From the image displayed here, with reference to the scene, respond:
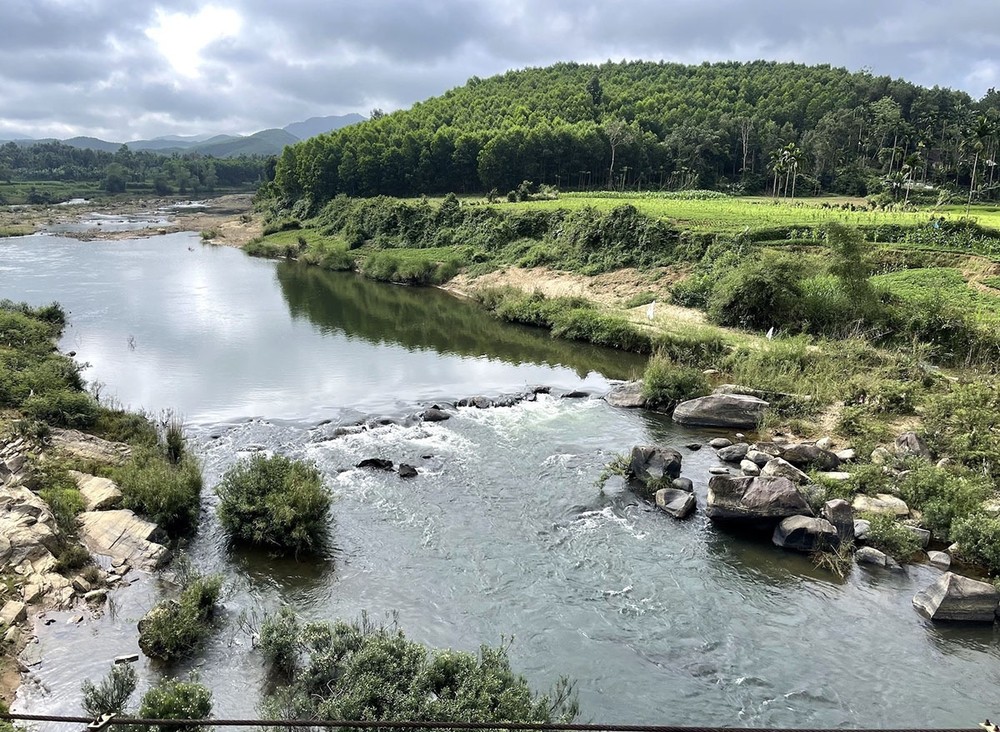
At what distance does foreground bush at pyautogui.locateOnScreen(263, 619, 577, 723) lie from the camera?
37.0 ft

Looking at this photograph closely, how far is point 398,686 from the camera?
11.8 meters

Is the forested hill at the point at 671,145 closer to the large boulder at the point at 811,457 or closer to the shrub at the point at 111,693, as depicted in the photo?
the large boulder at the point at 811,457

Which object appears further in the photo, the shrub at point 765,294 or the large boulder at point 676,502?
the shrub at point 765,294

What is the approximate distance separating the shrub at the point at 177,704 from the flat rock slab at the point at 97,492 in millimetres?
9098

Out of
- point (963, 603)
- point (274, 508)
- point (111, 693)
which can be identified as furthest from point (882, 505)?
point (111, 693)

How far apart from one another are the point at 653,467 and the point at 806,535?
504 cm

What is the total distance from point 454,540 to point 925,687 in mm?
11060

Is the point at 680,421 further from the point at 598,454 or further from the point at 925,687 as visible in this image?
the point at 925,687

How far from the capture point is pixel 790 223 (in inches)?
2003

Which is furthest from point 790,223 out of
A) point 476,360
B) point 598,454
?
point 598,454

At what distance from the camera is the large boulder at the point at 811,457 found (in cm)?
2236

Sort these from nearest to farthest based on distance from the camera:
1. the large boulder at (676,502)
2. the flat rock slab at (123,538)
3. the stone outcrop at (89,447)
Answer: the flat rock slab at (123,538) → the large boulder at (676,502) → the stone outcrop at (89,447)

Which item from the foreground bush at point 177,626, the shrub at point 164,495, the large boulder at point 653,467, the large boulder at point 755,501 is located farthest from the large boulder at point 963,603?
the shrub at point 164,495

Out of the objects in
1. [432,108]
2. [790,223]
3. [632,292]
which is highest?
[432,108]
